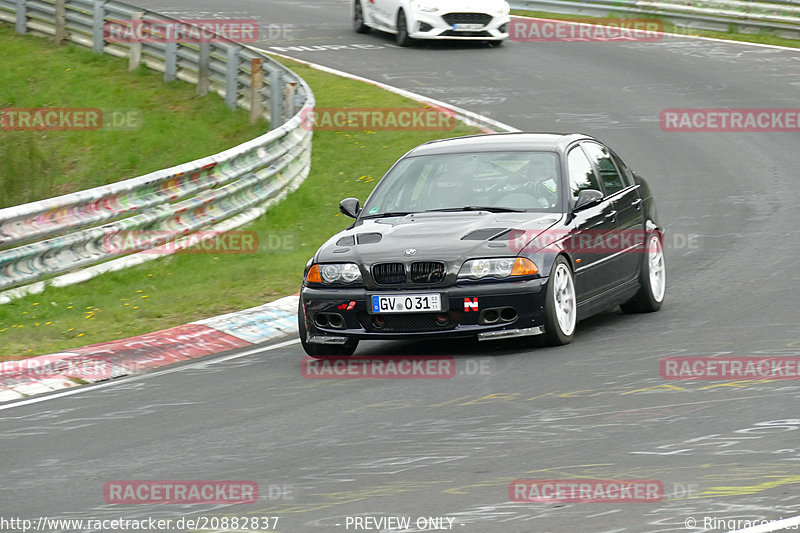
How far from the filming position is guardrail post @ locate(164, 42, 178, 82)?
24.4 meters

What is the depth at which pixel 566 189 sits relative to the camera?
1033 cm

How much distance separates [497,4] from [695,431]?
70.8 ft

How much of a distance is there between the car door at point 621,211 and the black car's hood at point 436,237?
0.98 m

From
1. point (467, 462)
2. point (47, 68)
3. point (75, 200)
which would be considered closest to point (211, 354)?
point (75, 200)

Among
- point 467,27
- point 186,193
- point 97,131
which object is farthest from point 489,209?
point 467,27

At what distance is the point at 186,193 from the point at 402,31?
1452 centimetres

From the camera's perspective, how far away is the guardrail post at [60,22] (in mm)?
27469

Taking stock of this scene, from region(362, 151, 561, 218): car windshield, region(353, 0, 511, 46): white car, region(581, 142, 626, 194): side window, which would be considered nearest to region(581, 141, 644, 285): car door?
region(581, 142, 626, 194): side window

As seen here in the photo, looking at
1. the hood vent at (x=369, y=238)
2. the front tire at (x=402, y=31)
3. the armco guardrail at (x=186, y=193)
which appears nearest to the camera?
the hood vent at (x=369, y=238)

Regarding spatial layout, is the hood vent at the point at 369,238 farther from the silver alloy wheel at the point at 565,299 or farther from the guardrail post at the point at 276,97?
the guardrail post at the point at 276,97

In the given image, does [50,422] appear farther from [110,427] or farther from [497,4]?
[497,4]

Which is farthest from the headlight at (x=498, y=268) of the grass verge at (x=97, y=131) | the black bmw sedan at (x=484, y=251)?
the grass verge at (x=97, y=131)

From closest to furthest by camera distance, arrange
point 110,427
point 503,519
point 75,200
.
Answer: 1. point 503,519
2. point 110,427
3. point 75,200

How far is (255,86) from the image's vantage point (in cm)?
2128
